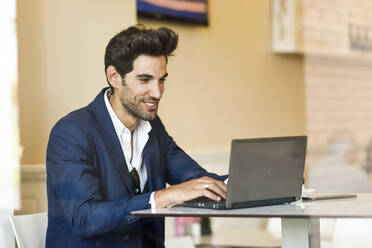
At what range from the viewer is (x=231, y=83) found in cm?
342

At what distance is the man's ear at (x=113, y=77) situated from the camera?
7.79 feet

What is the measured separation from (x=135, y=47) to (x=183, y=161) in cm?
47

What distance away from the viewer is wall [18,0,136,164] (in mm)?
2396

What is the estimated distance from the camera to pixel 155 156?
7.94 feet

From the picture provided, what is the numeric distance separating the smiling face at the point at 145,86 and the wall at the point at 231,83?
0.68 metres

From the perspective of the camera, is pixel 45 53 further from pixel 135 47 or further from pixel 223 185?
pixel 223 185

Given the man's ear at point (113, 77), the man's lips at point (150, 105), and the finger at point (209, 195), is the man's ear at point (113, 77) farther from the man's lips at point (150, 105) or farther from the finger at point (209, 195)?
the finger at point (209, 195)

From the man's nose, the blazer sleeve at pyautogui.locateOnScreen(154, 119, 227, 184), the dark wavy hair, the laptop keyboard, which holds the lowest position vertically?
the laptop keyboard

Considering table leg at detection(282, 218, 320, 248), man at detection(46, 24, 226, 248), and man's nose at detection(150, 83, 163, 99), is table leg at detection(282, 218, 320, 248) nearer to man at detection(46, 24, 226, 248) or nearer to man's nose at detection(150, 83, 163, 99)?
man at detection(46, 24, 226, 248)

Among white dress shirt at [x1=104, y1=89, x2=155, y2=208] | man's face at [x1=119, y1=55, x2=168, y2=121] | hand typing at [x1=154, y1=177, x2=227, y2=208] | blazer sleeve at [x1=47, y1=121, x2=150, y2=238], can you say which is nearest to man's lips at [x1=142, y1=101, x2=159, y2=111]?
man's face at [x1=119, y1=55, x2=168, y2=121]

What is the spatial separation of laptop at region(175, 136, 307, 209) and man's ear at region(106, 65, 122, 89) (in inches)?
22.3

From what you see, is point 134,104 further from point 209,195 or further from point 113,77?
point 209,195

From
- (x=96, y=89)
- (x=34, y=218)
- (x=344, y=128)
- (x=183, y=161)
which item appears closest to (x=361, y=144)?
(x=344, y=128)

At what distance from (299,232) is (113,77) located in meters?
0.81
